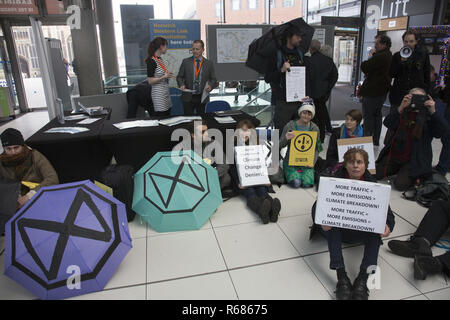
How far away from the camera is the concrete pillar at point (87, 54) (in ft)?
19.5

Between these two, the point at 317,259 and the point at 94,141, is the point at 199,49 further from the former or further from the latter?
the point at 317,259

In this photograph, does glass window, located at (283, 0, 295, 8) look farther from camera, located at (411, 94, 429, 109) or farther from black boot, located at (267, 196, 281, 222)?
black boot, located at (267, 196, 281, 222)

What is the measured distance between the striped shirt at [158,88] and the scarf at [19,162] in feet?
6.60

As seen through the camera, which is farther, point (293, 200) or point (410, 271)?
point (293, 200)

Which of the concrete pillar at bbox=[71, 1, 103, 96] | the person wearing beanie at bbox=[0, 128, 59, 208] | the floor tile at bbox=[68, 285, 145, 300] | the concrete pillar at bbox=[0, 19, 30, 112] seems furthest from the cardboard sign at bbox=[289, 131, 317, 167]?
the concrete pillar at bbox=[0, 19, 30, 112]

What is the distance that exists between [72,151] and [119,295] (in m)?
1.88

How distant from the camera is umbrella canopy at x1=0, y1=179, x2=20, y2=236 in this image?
105 inches

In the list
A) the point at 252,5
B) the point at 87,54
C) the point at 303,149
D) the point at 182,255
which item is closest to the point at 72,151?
the point at 182,255

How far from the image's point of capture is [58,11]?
28.2 feet

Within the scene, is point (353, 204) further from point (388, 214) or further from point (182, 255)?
point (182, 255)

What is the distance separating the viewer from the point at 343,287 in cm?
210

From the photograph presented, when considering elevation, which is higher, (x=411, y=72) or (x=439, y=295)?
(x=411, y=72)

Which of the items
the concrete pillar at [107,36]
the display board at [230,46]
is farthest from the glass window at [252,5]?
the concrete pillar at [107,36]

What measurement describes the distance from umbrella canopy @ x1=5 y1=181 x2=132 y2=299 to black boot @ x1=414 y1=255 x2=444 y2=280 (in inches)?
81.1
